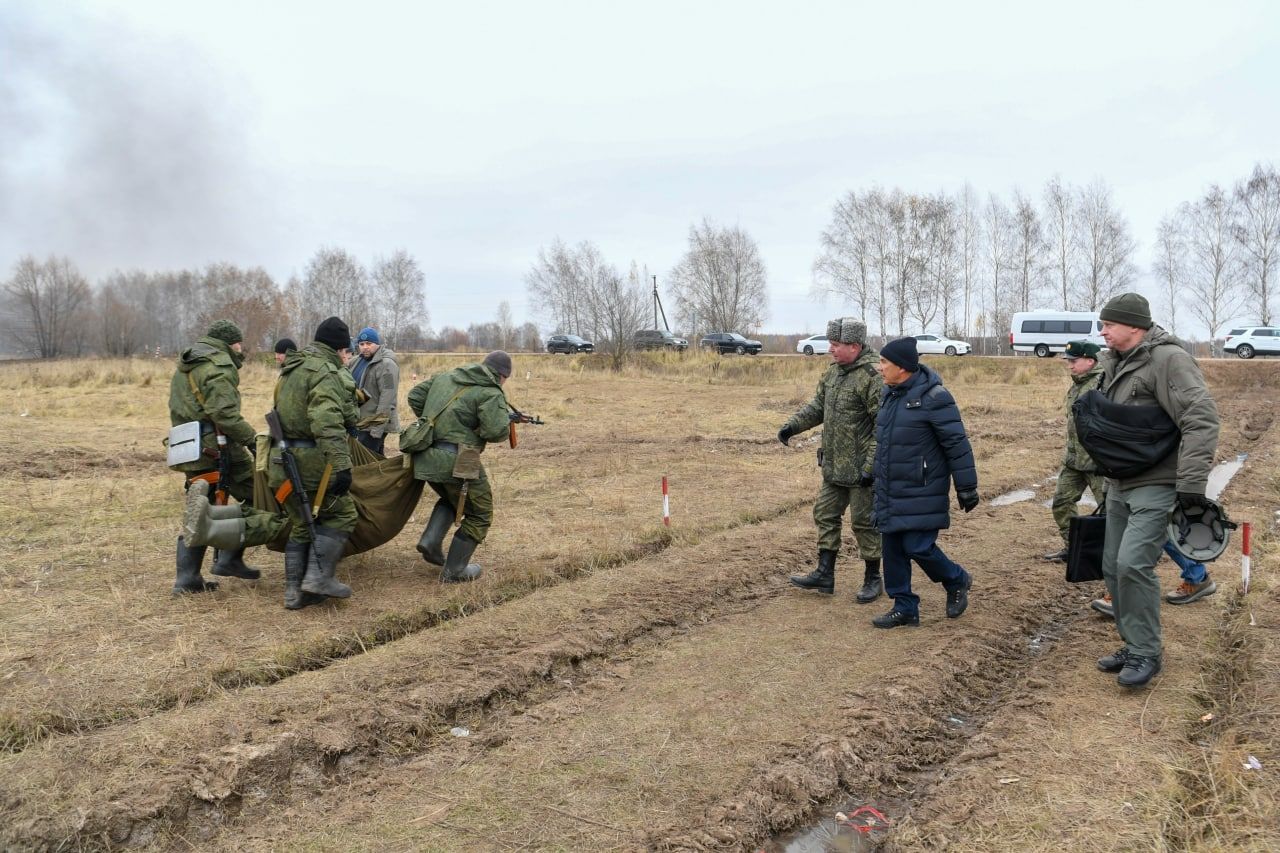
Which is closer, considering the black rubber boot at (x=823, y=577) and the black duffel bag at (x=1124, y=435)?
the black duffel bag at (x=1124, y=435)

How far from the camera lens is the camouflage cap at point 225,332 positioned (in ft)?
21.2

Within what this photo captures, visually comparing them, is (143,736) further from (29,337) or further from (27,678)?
(29,337)

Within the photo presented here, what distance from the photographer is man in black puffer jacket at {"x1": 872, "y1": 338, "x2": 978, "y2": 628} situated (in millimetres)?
5367

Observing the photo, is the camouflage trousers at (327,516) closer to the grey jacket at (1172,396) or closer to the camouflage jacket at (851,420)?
the camouflage jacket at (851,420)

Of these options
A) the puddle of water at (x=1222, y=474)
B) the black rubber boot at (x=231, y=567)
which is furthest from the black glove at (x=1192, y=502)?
the puddle of water at (x=1222, y=474)

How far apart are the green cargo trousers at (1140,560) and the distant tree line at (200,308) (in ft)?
108

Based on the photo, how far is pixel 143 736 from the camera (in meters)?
4.02

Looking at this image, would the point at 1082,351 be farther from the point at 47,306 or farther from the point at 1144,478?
the point at 47,306

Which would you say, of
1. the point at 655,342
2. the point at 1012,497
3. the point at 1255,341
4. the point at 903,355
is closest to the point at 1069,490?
the point at 903,355

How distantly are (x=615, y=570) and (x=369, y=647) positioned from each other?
2.28m

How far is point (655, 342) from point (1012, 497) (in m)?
31.1

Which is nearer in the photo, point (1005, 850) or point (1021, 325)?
point (1005, 850)

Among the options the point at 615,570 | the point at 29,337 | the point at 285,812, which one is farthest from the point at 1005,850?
the point at 29,337

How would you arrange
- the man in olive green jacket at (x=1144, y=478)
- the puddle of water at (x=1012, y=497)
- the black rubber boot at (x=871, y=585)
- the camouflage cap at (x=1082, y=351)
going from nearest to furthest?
the man in olive green jacket at (x=1144, y=478), the black rubber boot at (x=871, y=585), the camouflage cap at (x=1082, y=351), the puddle of water at (x=1012, y=497)
